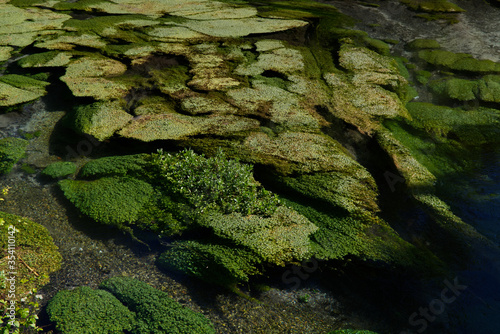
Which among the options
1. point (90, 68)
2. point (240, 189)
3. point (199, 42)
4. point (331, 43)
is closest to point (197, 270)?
point (240, 189)

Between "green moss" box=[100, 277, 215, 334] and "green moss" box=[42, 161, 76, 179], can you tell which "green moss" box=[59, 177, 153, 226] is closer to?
"green moss" box=[42, 161, 76, 179]

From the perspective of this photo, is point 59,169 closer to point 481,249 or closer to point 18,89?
point 18,89

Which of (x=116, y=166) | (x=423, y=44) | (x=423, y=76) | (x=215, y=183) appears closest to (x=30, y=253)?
(x=116, y=166)

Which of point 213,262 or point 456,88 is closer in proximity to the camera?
point 213,262

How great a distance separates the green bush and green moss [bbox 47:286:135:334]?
1.32 meters

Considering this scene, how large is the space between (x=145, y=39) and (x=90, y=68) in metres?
1.82

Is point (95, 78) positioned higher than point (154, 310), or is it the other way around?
point (95, 78)

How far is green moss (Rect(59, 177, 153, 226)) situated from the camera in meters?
4.36

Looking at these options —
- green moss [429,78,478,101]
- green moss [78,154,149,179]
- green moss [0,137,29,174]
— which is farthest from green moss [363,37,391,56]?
green moss [0,137,29,174]

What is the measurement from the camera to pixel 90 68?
23.2 feet

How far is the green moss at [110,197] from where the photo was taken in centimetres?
436

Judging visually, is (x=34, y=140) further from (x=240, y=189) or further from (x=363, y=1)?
(x=363, y=1)

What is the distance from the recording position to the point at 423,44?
9.27m

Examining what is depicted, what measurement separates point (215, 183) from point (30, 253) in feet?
6.60
